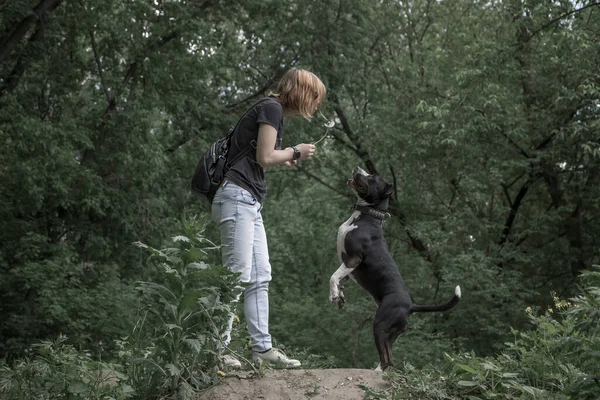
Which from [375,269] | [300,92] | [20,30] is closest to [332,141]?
[20,30]

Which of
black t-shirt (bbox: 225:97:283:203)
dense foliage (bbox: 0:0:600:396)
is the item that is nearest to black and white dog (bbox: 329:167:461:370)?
black t-shirt (bbox: 225:97:283:203)

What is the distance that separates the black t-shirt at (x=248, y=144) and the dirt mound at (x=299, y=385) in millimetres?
1194

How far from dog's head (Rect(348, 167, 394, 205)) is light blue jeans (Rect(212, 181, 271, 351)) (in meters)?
0.95

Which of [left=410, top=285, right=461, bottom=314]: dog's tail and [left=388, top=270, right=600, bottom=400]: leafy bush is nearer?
[left=388, top=270, right=600, bottom=400]: leafy bush

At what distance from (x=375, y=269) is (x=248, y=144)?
1360 mm

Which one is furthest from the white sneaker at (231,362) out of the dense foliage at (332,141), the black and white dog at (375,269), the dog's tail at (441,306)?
the dense foliage at (332,141)

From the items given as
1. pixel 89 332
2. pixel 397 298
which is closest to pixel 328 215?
pixel 89 332

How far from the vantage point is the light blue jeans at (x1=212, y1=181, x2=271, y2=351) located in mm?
5164

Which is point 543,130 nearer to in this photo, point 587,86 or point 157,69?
point 587,86

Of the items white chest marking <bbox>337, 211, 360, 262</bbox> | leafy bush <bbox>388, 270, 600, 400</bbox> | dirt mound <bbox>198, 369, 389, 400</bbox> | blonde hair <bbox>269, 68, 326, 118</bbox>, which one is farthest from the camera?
white chest marking <bbox>337, 211, 360, 262</bbox>

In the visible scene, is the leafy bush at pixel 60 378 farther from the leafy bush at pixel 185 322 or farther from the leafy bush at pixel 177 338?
the leafy bush at pixel 185 322

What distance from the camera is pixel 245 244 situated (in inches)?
204

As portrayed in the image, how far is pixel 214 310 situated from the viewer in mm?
4980

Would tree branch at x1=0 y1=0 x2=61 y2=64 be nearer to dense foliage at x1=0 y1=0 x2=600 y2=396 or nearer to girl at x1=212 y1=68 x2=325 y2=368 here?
dense foliage at x1=0 y1=0 x2=600 y2=396
